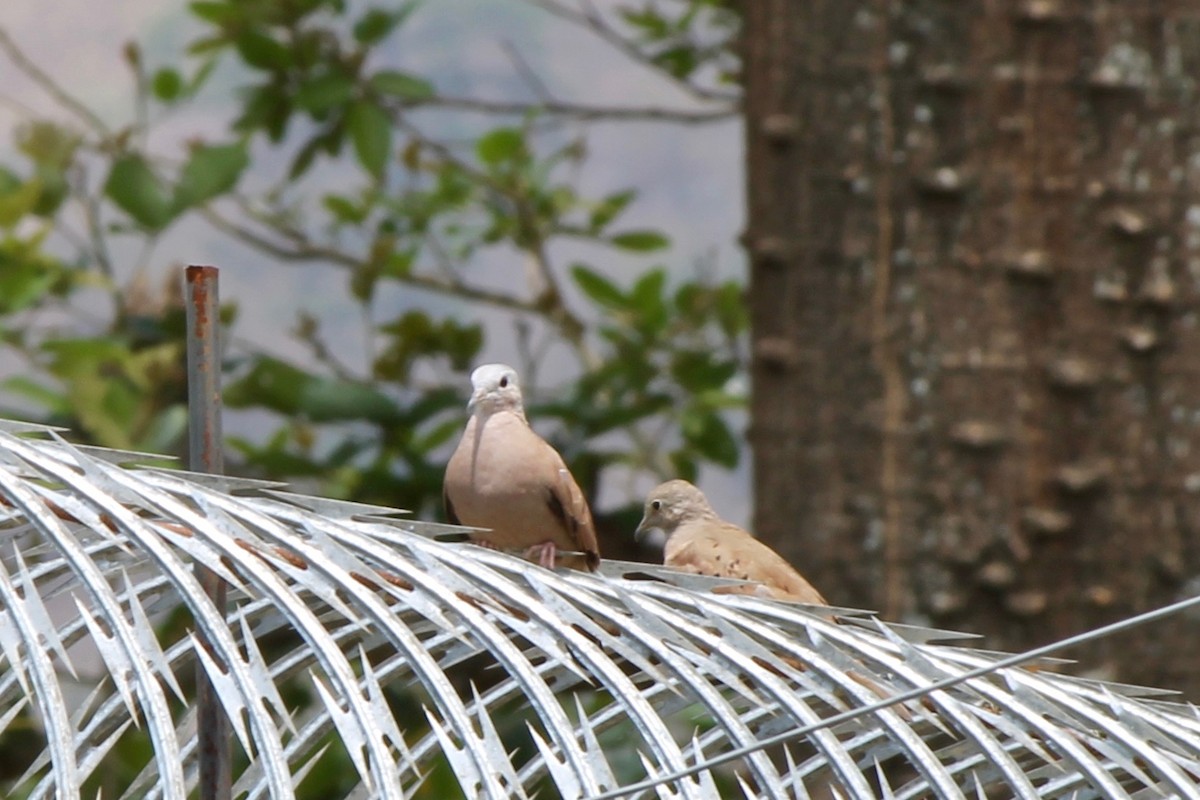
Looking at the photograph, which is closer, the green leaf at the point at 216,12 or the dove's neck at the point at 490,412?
the dove's neck at the point at 490,412

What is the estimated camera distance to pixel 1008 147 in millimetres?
1600

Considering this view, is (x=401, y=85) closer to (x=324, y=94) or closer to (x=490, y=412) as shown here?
(x=324, y=94)

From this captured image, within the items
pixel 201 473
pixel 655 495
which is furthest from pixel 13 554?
pixel 655 495

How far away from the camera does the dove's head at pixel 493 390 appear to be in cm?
101

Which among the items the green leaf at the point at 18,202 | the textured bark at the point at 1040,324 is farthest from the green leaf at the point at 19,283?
the textured bark at the point at 1040,324

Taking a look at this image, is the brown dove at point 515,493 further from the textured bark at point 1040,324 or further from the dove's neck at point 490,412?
the textured bark at point 1040,324

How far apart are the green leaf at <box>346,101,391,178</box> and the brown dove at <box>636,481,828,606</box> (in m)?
1.04

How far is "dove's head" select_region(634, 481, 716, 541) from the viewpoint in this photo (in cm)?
106

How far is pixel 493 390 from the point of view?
40.2 inches

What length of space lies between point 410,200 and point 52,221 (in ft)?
1.74

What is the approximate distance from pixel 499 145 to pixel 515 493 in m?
1.27

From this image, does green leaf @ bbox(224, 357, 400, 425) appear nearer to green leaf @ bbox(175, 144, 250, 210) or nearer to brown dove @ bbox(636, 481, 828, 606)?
green leaf @ bbox(175, 144, 250, 210)

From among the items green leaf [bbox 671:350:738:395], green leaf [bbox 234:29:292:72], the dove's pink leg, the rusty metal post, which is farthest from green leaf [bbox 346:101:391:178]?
the rusty metal post

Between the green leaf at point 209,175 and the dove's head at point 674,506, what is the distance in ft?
3.63
